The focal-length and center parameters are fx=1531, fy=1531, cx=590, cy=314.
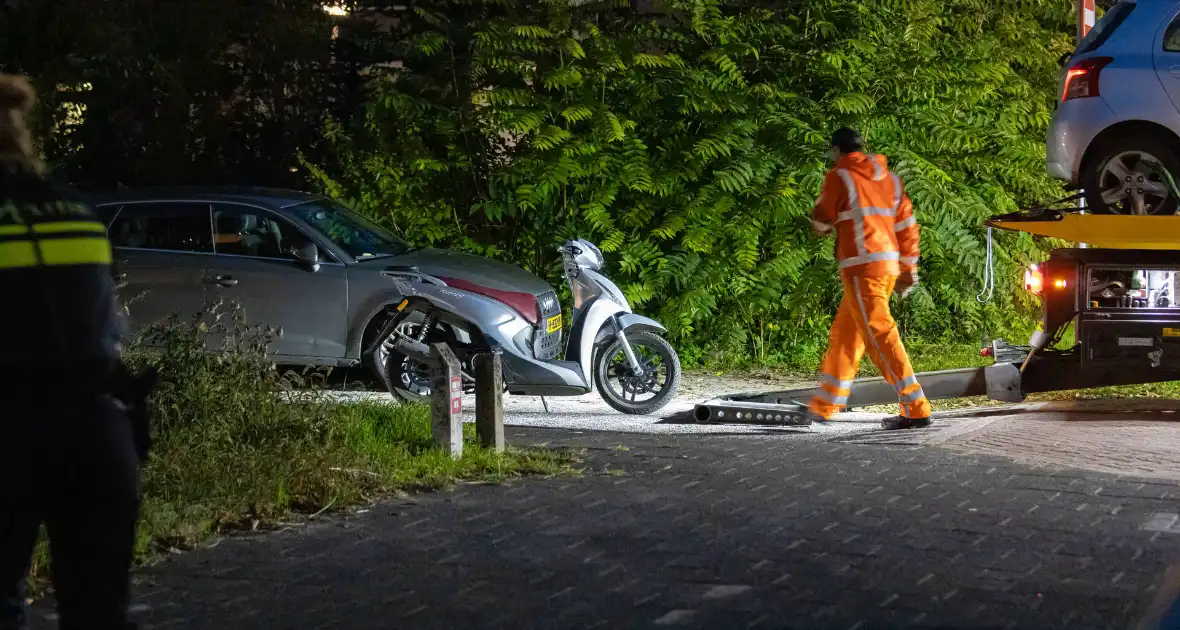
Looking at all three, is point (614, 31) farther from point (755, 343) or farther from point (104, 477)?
point (104, 477)

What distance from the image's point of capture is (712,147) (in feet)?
44.3

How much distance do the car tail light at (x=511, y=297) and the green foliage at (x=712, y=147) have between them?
2.60 meters

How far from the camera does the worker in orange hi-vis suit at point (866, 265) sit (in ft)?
31.6

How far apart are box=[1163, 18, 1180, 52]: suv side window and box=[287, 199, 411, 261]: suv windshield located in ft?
18.6

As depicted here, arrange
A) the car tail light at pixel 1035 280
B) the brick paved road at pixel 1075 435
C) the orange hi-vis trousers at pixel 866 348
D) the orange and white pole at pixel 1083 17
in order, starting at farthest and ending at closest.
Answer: the orange and white pole at pixel 1083 17 < the car tail light at pixel 1035 280 < the orange hi-vis trousers at pixel 866 348 < the brick paved road at pixel 1075 435

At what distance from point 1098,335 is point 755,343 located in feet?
14.5

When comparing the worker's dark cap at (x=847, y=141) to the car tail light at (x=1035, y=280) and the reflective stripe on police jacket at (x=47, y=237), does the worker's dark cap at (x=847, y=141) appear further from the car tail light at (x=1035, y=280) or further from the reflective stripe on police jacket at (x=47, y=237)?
the reflective stripe on police jacket at (x=47, y=237)

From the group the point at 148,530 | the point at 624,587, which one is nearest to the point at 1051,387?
the point at 624,587

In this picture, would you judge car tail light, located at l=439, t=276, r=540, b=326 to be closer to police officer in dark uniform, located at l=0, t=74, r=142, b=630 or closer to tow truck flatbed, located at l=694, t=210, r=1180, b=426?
tow truck flatbed, located at l=694, t=210, r=1180, b=426

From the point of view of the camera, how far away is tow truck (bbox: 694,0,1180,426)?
32.9 ft

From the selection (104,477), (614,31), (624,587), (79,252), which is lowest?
(624,587)

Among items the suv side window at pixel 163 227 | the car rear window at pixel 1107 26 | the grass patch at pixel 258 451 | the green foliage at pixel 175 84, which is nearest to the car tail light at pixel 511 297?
the grass patch at pixel 258 451

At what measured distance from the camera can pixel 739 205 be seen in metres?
13.8

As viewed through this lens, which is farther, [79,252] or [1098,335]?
[1098,335]
